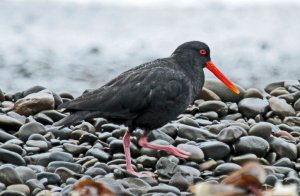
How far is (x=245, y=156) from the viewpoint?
19.3ft

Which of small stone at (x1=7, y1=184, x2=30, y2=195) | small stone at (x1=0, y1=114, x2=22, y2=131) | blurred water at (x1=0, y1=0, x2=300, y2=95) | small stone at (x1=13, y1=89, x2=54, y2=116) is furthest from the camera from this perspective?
blurred water at (x1=0, y1=0, x2=300, y2=95)

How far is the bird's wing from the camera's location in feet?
19.5

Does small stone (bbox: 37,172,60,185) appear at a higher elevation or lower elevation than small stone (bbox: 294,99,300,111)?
lower

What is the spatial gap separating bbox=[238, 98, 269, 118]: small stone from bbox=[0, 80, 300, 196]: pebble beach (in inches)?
0.4

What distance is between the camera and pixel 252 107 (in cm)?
759

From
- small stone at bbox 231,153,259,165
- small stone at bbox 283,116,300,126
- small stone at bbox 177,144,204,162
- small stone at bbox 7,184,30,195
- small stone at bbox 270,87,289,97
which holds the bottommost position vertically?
small stone at bbox 7,184,30,195

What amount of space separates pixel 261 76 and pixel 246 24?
524cm

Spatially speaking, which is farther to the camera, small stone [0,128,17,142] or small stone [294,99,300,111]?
small stone [294,99,300,111]

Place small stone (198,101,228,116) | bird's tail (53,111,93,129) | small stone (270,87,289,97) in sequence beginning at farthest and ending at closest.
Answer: small stone (270,87,289,97), small stone (198,101,228,116), bird's tail (53,111,93,129)

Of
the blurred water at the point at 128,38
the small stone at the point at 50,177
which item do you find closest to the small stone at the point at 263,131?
the small stone at the point at 50,177

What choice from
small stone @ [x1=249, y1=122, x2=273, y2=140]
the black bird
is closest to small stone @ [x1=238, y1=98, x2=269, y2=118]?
small stone @ [x1=249, y1=122, x2=273, y2=140]

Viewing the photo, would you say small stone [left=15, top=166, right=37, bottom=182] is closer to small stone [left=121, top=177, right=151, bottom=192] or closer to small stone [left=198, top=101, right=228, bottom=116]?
small stone [left=121, top=177, right=151, bottom=192]

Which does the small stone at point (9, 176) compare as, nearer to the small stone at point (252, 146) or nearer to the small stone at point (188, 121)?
the small stone at point (252, 146)

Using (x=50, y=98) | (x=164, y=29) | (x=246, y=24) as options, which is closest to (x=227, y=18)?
(x=246, y=24)
